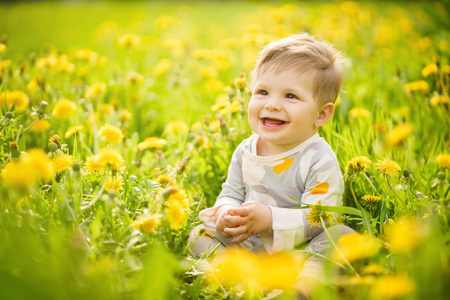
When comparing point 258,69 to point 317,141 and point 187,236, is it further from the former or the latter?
point 187,236

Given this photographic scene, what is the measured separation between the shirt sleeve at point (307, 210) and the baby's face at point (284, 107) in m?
0.15

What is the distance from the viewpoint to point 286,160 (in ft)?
5.05

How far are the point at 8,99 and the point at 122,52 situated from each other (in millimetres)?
2380

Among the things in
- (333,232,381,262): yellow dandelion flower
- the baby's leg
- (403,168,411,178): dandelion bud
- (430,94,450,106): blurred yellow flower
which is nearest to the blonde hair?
(403,168,411,178): dandelion bud

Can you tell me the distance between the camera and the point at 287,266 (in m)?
1.04

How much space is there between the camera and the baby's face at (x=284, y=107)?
1468 mm

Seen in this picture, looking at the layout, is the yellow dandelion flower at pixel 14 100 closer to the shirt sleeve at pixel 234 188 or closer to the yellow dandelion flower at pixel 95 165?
the yellow dandelion flower at pixel 95 165

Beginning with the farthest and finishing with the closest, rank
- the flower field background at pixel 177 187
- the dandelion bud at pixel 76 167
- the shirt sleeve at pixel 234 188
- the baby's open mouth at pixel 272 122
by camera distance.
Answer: the shirt sleeve at pixel 234 188 → the baby's open mouth at pixel 272 122 → the dandelion bud at pixel 76 167 → the flower field background at pixel 177 187

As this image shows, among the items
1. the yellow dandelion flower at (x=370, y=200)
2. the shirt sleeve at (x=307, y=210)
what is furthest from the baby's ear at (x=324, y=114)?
the yellow dandelion flower at (x=370, y=200)

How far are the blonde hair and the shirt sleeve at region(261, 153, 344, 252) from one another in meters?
0.25

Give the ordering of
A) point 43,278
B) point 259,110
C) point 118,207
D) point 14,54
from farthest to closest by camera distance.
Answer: point 14,54 < point 259,110 < point 118,207 < point 43,278

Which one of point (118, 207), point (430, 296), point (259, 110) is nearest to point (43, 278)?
point (118, 207)

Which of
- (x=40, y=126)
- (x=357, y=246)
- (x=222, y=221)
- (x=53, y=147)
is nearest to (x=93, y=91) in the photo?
(x=40, y=126)

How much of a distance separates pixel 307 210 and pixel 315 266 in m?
0.22
